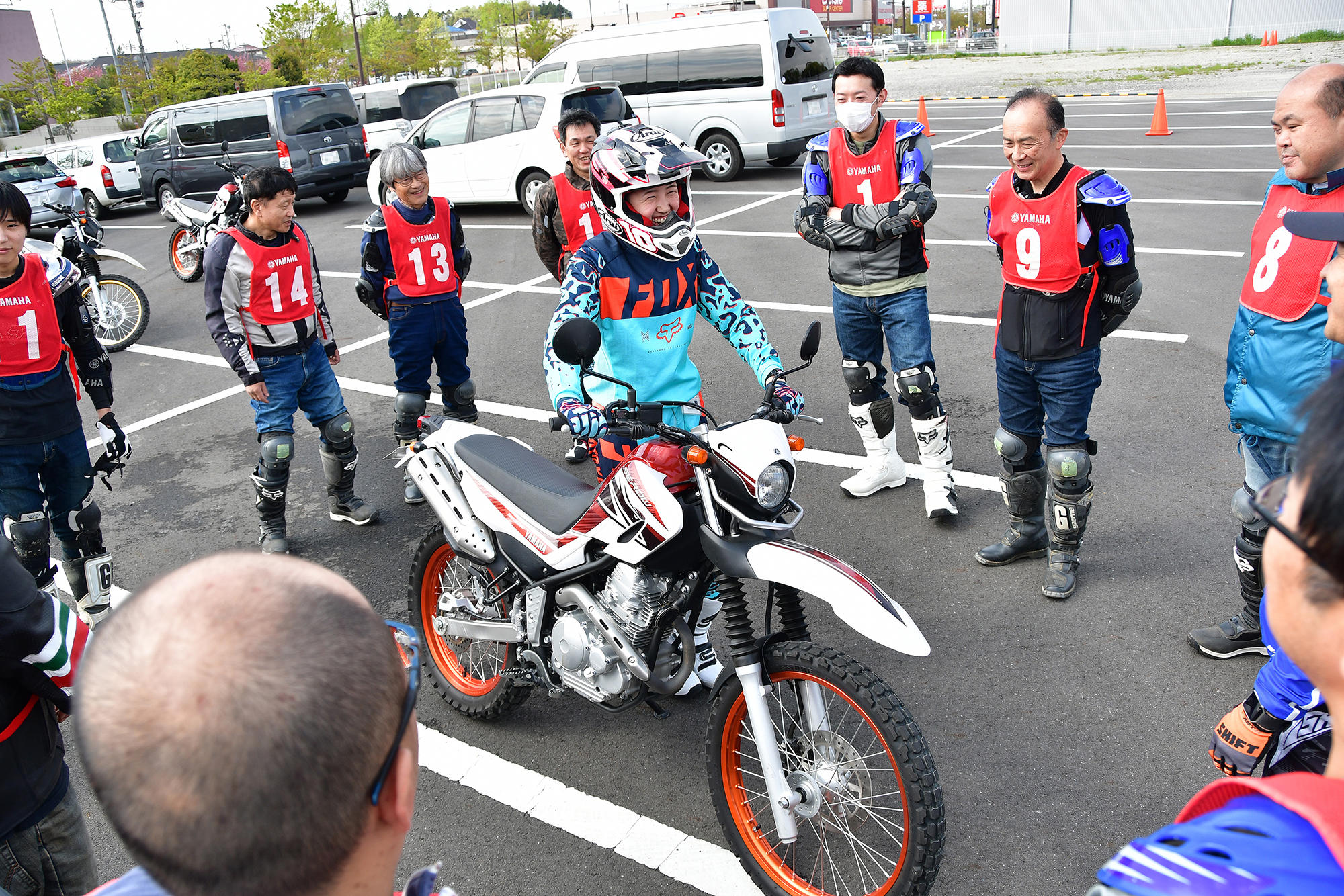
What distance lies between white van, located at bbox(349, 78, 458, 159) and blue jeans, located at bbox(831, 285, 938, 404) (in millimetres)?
14776

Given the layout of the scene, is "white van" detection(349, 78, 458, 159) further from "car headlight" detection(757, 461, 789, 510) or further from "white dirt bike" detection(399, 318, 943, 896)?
"car headlight" detection(757, 461, 789, 510)

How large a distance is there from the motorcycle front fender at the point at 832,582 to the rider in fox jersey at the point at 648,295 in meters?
0.69

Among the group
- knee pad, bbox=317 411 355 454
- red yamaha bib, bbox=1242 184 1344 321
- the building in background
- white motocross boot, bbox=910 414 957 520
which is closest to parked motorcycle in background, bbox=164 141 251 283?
knee pad, bbox=317 411 355 454

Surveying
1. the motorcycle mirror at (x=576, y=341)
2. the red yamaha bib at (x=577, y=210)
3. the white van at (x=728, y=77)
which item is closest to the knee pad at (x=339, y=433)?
the red yamaha bib at (x=577, y=210)

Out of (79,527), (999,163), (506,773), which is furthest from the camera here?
(999,163)

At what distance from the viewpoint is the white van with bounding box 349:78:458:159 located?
749 inches

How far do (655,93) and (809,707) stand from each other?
15.0 m

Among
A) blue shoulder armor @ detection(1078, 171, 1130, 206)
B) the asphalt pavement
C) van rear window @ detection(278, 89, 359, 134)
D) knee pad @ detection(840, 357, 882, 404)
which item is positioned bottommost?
the asphalt pavement

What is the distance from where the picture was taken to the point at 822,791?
9.68ft

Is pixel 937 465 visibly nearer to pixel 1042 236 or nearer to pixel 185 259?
pixel 1042 236

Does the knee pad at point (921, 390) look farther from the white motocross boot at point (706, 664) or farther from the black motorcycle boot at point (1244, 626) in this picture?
the white motocross boot at point (706, 664)

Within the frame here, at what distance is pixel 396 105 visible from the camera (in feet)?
67.6

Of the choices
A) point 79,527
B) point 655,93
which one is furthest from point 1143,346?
point 655,93

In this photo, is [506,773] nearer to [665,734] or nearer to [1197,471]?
[665,734]
